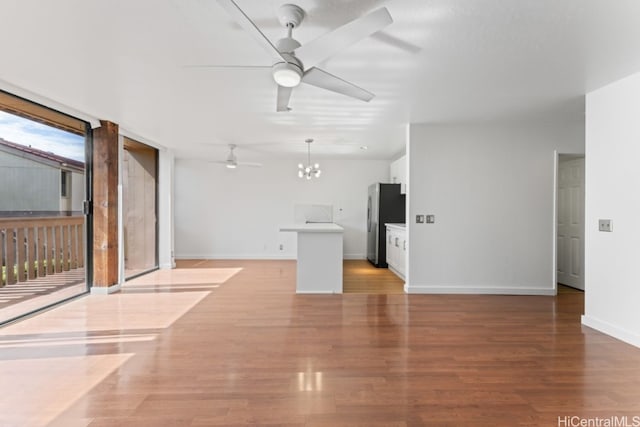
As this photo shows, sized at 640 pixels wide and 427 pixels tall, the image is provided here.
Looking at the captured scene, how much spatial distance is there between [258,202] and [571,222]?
5.86 m

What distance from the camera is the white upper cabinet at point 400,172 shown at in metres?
6.19

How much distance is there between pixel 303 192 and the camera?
295 inches

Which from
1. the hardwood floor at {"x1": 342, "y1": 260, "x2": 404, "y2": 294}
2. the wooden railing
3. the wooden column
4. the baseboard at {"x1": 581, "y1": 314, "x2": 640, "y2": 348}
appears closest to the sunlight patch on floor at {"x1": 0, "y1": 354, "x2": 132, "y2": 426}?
the wooden railing

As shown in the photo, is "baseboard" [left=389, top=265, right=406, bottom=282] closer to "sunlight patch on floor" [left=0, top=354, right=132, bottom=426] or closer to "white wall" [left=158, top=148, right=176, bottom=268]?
"sunlight patch on floor" [left=0, top=354, right=132, bottom=426]

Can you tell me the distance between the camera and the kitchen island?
175 inches

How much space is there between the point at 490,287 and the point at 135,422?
4293mm

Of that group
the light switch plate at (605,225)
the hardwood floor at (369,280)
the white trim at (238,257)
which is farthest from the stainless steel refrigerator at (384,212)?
the light switch plate at (605,225)

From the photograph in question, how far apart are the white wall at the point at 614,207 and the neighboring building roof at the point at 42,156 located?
578 centimetres

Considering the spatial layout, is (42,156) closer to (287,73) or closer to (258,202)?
(287,73)

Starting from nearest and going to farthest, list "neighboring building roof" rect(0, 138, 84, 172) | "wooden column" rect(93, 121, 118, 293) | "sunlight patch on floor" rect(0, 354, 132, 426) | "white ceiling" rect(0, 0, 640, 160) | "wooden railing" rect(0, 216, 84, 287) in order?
"sunlight patch on floor" rect(0, 354, 132, 426), "white ceiling" rect(0, 0, 640, 160), "neighboring building roof" rect(0, 138, 84, 172), "wooden railing" rect(0, 216, 84, 287), "wooden column" rect(93, 121, 118, 293)

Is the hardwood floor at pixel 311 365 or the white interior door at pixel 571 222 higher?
the white interior door at pixel 571 222

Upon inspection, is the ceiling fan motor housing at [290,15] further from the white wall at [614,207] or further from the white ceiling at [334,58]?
the white wall at [614,207]

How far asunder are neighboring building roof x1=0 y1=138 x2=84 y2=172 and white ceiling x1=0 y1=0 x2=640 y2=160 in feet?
1.96

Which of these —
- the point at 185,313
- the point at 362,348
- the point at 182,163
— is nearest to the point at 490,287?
the point at 362,348
